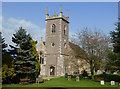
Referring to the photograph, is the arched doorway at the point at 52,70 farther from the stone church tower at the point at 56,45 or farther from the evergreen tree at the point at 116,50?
the evergreen tree at the point at 116,50

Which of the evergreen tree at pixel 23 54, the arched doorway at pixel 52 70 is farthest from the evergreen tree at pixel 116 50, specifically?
the arched doorway at pixel 52 70

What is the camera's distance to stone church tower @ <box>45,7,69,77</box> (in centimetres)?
3625

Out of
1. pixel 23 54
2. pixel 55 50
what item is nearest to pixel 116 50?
pixel 23 54

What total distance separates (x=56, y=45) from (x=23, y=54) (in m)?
17.1

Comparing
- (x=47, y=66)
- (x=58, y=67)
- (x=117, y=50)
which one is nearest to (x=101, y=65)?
(x=117, y=50)

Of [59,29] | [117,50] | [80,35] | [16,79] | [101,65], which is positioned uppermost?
[59,29]

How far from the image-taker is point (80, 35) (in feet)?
91.0

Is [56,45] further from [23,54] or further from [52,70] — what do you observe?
[23,54]

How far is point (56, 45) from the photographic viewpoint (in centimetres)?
3725

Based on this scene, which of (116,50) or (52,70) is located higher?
(116,50)

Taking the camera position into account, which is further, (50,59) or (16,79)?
(50,59)

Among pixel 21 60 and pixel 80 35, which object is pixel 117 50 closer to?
pixel 80 35

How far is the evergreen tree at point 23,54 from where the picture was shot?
20141 mm

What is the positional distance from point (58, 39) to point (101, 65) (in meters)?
15.1
